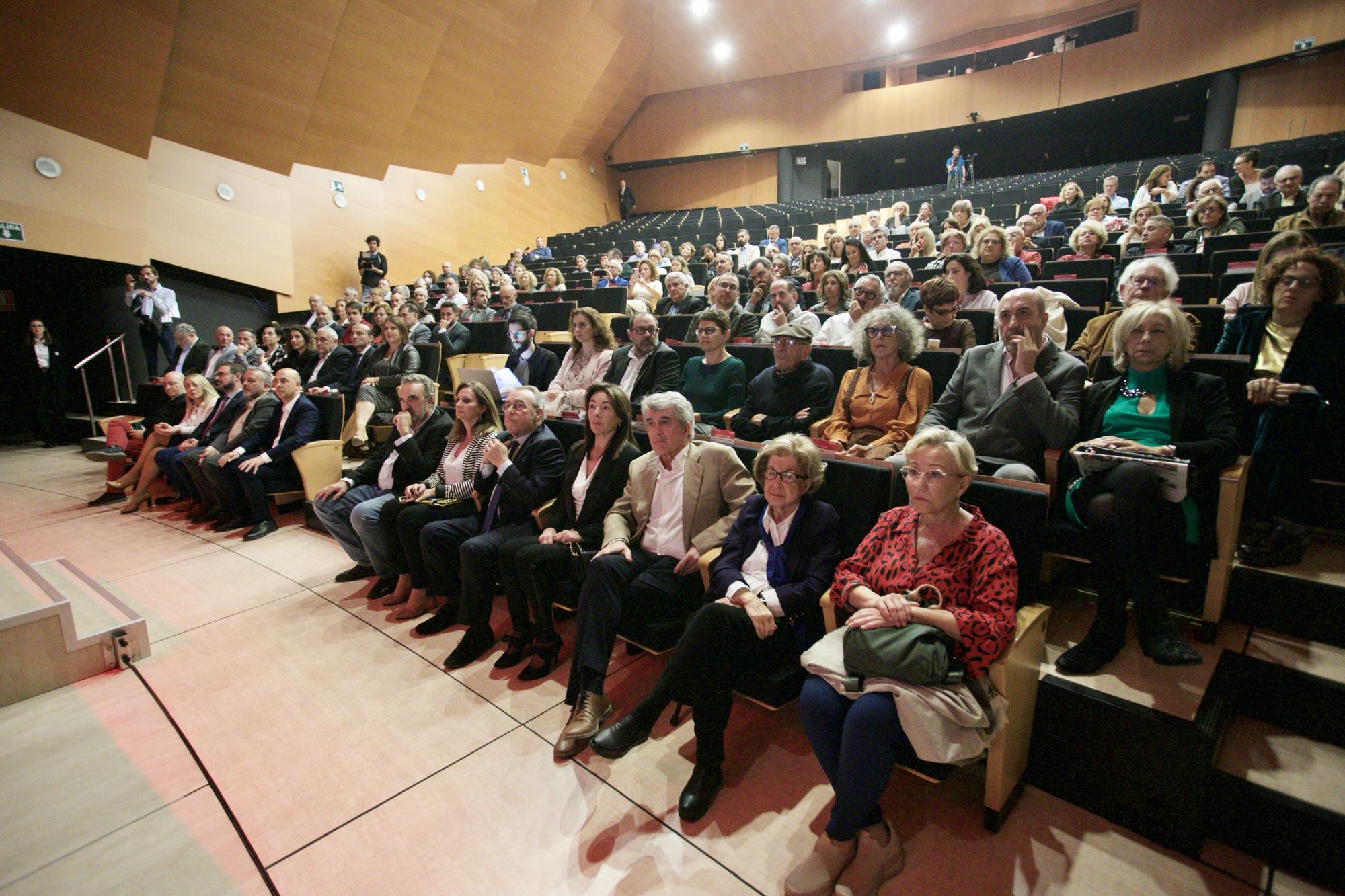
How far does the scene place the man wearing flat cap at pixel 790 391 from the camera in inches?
103

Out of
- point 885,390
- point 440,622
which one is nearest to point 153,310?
point 440,622

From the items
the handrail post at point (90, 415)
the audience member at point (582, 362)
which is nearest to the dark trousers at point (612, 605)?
the audience member at point (582, 362)

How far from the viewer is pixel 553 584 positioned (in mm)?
2031

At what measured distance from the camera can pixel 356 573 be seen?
2.84 m

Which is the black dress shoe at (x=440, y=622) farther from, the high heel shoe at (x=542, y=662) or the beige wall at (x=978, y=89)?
the beige wall at (x=978, y=89)

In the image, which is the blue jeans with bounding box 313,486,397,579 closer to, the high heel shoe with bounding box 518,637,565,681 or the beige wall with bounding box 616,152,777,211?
the high heel shoe with bounding box 518,637,565,681

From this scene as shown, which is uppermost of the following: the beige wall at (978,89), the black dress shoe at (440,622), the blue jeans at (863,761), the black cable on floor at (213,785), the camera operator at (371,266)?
the beige wall at (978,89)

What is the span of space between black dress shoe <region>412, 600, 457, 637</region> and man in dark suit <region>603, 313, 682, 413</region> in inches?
55.7

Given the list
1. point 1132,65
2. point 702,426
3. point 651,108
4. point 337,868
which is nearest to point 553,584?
point 337,868

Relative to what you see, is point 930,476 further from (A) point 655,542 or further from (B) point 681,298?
(B) point 681,298

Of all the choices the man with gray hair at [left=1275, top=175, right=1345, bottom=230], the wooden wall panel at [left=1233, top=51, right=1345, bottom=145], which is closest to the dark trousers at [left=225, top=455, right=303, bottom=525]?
the man with gray hair at [left=1275, top=175, right=1345, bottom=230]

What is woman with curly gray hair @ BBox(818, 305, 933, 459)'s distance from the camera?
7.48ft

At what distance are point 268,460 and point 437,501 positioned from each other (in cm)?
166

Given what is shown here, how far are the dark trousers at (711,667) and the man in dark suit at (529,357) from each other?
2751 millimetres
